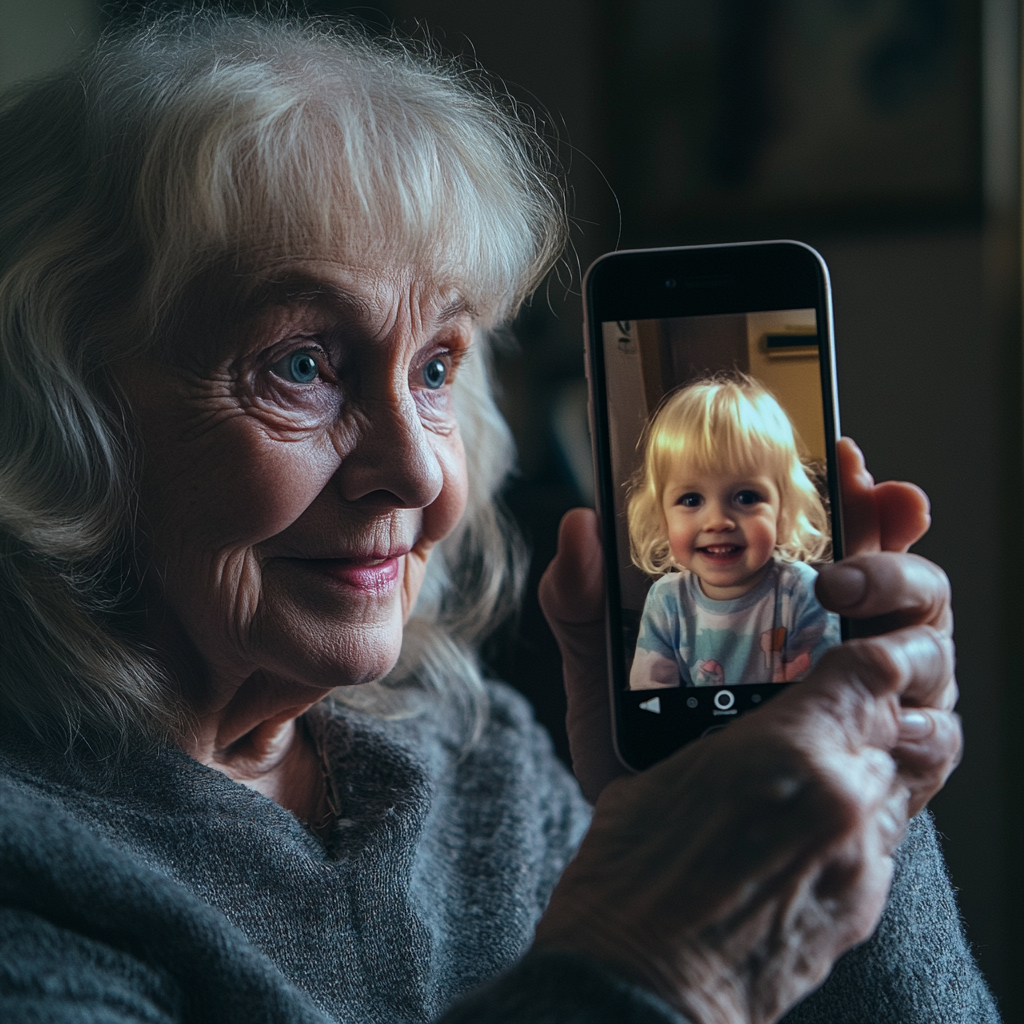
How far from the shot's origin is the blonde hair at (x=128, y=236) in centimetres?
73

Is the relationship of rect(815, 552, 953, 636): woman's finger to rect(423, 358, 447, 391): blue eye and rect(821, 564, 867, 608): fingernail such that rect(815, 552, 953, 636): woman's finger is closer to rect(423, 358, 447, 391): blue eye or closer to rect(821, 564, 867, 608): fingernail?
rect(821, 564, 867, 608): fingernail

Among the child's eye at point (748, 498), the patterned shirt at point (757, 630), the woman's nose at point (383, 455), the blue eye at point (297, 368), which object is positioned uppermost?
the blue eye at point (297, 368)

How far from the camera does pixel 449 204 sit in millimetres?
820

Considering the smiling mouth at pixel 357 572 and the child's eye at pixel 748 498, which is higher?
the child's eye at pixel 748 498

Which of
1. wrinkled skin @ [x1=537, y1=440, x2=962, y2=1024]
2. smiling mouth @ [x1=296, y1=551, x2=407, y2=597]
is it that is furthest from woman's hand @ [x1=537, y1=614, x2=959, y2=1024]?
smiling mouth @ [x1=296, y1=551, x2=407, y2=597]

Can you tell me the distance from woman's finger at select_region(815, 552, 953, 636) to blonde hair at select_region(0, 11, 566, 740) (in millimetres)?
423

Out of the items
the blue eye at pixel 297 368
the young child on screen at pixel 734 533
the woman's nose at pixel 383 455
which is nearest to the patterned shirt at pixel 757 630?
the young child on screen at pixel 734 533

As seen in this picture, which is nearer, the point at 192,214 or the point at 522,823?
the point at 192,214

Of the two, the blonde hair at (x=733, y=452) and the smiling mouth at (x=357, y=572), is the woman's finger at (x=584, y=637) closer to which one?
the blonde hair at (x=733, y=452)

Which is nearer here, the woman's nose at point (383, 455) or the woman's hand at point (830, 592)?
the woman's hand at point (830, 592)

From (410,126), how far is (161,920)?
0.66 m

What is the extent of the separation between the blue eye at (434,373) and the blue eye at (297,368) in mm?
138

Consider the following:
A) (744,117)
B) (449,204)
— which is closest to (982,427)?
(744,117)

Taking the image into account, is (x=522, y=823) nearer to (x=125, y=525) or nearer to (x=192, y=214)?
(x=125, y=525)
